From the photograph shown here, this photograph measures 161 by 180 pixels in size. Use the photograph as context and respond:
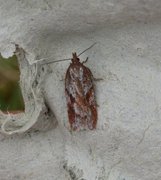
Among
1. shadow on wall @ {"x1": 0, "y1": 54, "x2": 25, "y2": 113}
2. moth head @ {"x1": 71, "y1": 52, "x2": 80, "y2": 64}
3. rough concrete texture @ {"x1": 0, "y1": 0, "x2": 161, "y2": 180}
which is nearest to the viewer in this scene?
rough concrete texture @ {"x1": 0, "y1": 0, "x2": 161, "y2": 180}

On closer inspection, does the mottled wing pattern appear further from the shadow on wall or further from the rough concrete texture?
the shadow on wall

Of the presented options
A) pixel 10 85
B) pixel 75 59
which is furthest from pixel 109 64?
pixel 10 85

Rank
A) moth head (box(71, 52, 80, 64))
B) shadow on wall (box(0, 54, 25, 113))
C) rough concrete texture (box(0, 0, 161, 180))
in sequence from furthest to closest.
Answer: shadow on wall (box(0, 54, 25, 113)), moth head (box(71, 52, 80, 64)), rough concrete texture (box(0, 0, 161, 180))

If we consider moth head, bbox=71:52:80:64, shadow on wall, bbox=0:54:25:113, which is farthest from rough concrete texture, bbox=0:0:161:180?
shadow on wall, bbox=0:54:25:113

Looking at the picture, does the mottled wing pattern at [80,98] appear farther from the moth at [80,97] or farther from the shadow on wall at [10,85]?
the shadow on wall at [10,85]

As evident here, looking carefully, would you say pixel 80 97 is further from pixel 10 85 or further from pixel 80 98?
pixel 10 85

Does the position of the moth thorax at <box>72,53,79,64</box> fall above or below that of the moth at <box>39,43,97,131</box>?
above

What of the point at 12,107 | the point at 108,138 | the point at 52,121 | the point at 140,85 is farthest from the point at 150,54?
the point at 12,107
